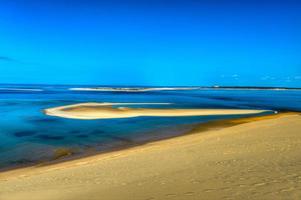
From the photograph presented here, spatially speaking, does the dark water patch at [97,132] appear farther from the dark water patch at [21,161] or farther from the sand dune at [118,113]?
the sand dune at [118,113]

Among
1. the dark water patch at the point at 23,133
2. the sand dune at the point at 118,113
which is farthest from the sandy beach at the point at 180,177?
the sand dune at the point at 118,113

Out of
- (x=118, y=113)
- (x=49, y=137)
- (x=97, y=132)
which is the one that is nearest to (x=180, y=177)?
(x=49, y=137)

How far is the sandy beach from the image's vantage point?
7673 mm

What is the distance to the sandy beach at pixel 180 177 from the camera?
7.67 metres

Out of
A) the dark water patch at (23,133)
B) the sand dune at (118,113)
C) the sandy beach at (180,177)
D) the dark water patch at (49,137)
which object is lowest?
the sandy beach at (180,177)

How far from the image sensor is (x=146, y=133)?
23547 millimetres

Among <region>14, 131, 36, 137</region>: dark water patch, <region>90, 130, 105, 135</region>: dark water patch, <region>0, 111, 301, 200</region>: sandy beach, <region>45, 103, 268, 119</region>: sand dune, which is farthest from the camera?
<region>45, 103, 268, 119</region>: sand dune

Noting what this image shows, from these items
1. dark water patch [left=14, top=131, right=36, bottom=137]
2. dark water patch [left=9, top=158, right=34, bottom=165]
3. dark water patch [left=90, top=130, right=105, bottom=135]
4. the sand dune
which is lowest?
dark water patch [left=9, top=158, right=34, bottom=165]

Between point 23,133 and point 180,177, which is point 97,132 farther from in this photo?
point 180,177

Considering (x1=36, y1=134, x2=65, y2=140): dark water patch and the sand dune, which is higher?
the sand dune

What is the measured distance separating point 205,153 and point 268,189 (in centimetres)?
553

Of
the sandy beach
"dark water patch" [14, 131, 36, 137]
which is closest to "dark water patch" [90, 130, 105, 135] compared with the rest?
"dark water patch" [14, 131, 36, 137]

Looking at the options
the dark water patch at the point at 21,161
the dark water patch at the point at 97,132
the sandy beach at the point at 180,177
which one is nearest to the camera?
the sandy beach at the point at 180,177

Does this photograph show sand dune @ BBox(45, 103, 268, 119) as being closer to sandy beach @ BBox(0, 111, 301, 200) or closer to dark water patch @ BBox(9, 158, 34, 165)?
dark water patch @ BBox(9, 158, 34, 165)
